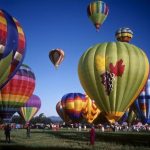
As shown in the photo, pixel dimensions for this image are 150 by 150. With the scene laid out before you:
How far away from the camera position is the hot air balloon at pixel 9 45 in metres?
22.5

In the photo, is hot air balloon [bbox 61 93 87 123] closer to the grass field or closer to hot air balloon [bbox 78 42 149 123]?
hot air balloon [bbox 78 42 149 123]

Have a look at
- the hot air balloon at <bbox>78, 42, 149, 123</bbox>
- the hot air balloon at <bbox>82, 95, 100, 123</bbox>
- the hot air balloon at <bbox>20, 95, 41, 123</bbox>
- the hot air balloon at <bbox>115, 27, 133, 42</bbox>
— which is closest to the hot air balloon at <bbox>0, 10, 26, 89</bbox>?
the hot air balloon at <bbox>78, 42, 149, 123</bbox>

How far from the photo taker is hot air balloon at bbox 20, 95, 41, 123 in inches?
1892

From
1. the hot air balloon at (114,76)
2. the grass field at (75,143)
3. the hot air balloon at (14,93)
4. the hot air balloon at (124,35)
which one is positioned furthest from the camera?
the hot air balloon at (124,35)

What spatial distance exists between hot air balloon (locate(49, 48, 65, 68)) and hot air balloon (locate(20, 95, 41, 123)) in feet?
26.1

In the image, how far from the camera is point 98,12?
36.6 meters

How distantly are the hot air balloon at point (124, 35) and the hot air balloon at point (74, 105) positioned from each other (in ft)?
47.9

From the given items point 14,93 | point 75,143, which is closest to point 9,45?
point 75,143

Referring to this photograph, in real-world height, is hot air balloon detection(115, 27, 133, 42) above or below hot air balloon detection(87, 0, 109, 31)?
below

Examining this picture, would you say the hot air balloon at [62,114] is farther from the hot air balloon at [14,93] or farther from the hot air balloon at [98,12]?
the hot air balloon at [98,12]

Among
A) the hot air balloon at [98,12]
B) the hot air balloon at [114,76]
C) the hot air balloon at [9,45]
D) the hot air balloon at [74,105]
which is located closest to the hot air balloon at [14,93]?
the hot air balloon at [114,76]

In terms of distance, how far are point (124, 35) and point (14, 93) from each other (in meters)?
14.8

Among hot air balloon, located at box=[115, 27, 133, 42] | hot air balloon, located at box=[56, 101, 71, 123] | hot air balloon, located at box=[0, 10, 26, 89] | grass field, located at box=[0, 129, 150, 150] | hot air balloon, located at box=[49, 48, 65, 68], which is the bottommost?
grass field, located at box=[0, 129, 150, 150]

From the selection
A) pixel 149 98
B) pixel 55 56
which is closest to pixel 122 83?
pixel 149 98
